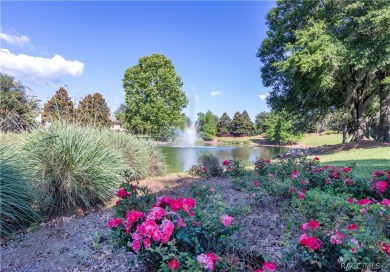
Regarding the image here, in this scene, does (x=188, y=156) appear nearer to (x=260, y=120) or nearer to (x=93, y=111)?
(x=93, y=111)

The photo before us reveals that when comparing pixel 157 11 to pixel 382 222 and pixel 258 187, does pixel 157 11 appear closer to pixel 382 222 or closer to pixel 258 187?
pixel 258 187

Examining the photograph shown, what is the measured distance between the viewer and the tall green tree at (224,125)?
1769 inches

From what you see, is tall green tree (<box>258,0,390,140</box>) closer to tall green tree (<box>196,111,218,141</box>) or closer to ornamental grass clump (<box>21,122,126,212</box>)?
ornamental grass clump (<box>21,122,126,212</box>)

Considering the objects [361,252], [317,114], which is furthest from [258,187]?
[317,114]

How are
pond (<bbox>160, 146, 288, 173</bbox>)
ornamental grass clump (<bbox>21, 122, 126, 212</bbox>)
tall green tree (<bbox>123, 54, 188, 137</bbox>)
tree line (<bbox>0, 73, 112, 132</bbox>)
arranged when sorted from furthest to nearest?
tall green tree (<bbox>123, 54, 188, 137</bbox>) < pond (<bbox>160, 146, 288, 173</bbox>) < tree line (<bbox>0, 73, 112, 132</bbox>) < ornamental grass clump (<bbox>21, 122, 126, 212</bbox>)

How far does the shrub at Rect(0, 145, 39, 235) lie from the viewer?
2781 mm

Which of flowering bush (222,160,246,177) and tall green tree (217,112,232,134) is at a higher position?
tall green tree (217,112,232,134)

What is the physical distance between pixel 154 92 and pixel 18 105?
20087 millimetres

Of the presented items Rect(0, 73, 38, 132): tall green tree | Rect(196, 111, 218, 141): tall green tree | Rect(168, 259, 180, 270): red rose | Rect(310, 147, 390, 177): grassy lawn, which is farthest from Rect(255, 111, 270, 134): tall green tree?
Rect(168, 259, 180, 270): red rose

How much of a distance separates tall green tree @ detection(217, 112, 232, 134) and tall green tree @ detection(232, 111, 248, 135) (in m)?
0.95

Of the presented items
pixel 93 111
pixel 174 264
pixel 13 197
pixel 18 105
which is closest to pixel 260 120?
pixel 93 111

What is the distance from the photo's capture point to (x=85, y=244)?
7.74ft

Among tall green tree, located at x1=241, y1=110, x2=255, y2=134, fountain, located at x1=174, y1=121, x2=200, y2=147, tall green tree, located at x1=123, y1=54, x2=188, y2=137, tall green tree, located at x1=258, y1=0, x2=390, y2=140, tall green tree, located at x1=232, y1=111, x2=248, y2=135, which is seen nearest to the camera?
tall green tree, located at x1=258, y1=0, x2=390, y2=140

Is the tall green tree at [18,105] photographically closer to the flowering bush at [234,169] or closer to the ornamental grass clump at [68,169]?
the ornamental grass clump at [68,169]
